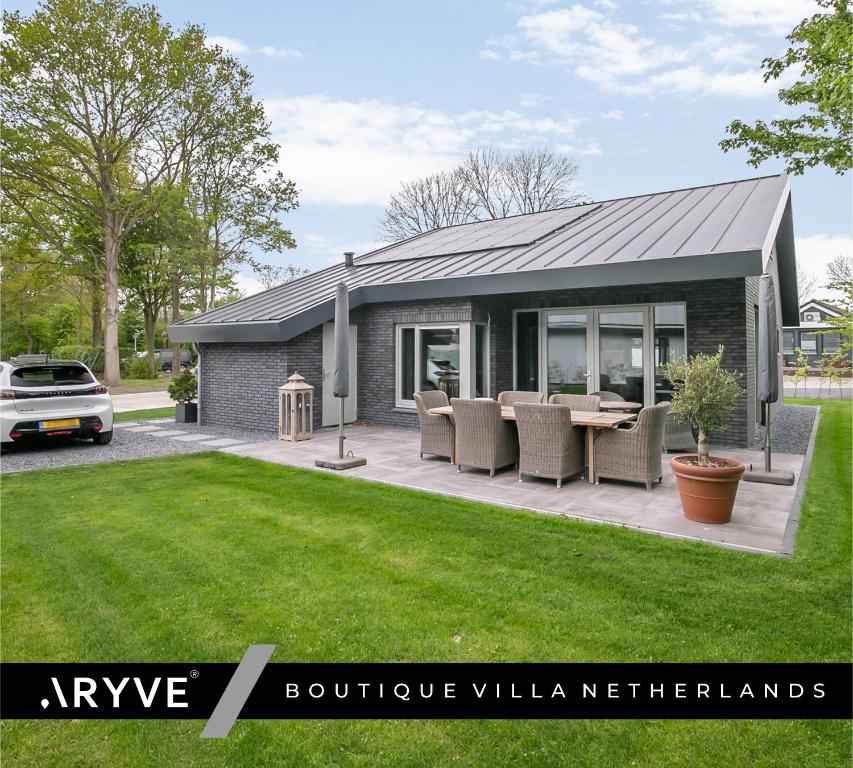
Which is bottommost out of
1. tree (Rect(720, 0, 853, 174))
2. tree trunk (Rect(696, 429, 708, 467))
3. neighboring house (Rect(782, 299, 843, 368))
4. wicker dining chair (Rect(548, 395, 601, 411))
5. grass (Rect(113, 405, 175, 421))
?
grass (Rect(113, 405, 175, 421))

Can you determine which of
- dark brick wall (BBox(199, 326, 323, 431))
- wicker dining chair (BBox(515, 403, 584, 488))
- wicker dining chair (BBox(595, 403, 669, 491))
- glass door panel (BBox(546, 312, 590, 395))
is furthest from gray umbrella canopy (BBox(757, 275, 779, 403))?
dark brick wall (BBox(199, 326, 323, 431))

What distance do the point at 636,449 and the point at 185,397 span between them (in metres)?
10.5

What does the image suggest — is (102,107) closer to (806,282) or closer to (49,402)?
(49,402)

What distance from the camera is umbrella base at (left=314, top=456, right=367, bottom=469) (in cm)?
744

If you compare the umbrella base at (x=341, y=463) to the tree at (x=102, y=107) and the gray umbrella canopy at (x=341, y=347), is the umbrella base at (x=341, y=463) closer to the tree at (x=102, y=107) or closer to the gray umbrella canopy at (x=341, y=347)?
the gray umbrella canopy at (x=341, y=347)

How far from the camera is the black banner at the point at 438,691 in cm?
257

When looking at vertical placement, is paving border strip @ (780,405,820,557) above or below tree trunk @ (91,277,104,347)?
below

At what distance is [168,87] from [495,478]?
79.5 feet

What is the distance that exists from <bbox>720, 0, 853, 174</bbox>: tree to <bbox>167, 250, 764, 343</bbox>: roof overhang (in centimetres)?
335

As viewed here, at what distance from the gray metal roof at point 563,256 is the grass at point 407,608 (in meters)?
3.98

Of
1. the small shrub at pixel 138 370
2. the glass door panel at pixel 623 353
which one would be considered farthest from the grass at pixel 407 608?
the small shrub at pixel 138 370

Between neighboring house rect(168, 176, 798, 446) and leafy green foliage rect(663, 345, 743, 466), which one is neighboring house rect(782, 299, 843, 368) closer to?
neighboring house rect(168, 176, 798, 446)

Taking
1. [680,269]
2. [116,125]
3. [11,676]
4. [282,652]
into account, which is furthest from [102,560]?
[116,125]

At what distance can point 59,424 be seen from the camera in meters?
8.62
